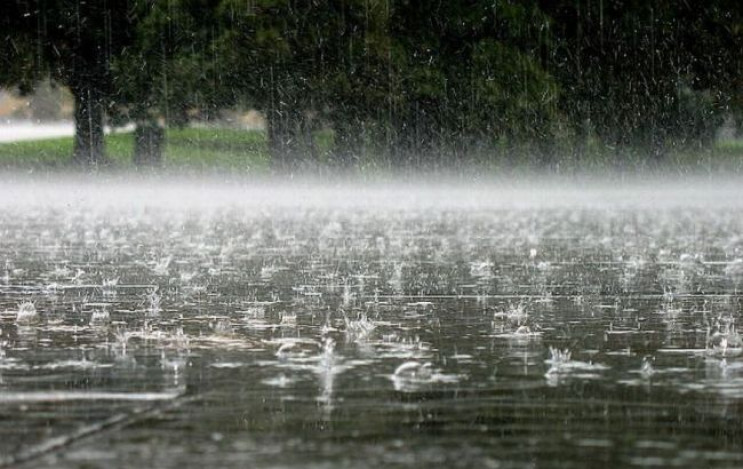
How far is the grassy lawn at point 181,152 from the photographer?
178ft

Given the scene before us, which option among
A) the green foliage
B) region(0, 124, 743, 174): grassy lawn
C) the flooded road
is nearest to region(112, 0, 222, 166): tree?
the green foliage

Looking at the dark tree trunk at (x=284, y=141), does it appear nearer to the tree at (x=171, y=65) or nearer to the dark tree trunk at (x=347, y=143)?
the dark tree trunk at (x=347, y=143)

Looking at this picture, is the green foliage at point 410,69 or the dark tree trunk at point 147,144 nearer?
the green foliage at point 410,69

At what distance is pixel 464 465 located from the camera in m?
4.88

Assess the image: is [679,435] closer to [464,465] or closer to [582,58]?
[464,465]

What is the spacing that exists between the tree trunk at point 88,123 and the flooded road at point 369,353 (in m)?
34.1

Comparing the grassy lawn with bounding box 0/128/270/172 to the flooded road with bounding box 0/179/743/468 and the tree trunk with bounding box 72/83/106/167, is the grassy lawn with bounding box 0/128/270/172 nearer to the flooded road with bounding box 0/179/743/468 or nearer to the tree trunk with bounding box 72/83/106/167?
the tree trunk with bounding box 72/83/106/167

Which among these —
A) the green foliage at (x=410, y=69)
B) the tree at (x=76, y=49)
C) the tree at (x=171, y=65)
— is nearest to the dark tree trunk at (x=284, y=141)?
the green foliage at (x=410, y=69)

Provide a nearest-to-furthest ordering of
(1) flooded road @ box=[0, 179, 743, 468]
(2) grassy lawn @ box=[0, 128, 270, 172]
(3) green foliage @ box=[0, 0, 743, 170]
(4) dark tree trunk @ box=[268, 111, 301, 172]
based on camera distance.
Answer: (1) flooded road @ box=[0, 179, 743, 468] → (3) green foliage @ box=[0, 0, 743, 170] → (4) dark tree trunk @ box=[268, 111, 301, 172] → (2) grassy lawn @ box=[0, 128, 270, 172]

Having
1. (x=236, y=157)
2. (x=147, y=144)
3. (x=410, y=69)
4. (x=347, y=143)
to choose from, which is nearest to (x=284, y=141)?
(x=347, y=143)

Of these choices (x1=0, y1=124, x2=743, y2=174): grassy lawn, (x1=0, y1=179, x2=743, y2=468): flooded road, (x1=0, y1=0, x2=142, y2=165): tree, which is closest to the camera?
(x1=0, y1=179, x2=743, y2=468): flooded road

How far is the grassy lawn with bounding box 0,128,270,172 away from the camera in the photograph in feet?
178

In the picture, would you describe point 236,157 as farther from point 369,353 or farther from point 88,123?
point 369,353

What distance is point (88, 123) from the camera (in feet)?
172
